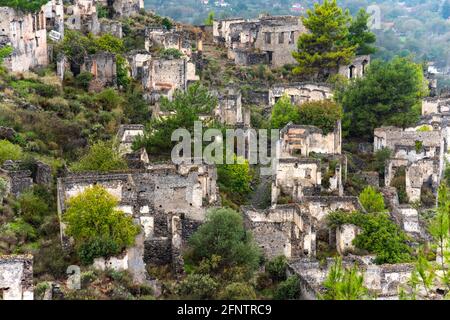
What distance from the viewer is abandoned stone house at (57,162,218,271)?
25375mm

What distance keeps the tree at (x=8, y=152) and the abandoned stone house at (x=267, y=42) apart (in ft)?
73.2

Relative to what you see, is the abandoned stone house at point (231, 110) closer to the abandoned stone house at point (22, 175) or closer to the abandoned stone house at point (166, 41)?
the abandoned stone house at point (166, 41)

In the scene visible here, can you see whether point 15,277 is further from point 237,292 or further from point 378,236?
point 378,236

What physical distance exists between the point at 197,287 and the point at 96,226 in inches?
125

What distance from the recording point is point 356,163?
130 feet

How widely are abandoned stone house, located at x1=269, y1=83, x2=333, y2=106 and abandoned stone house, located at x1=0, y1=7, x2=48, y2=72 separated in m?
9.88

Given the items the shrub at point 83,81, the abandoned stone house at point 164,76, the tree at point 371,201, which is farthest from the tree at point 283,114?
the shrub at point 83,81

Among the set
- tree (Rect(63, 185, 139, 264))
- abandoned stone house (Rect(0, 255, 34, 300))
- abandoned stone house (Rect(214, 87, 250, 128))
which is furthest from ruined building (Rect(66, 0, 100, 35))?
abandoned stone house (Rect(0, 255, 34, 300))

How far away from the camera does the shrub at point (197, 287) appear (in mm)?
21953

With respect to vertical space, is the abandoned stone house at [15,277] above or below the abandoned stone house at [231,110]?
below

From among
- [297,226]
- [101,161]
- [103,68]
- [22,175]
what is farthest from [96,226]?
[103,68]
